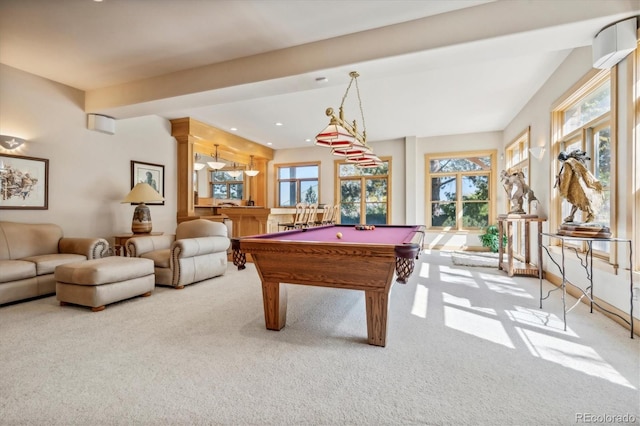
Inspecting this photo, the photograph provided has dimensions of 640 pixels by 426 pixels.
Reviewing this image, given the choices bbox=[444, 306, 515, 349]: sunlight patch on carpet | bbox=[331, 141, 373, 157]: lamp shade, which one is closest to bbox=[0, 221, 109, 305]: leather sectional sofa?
bbox=[331, 141, 373, 157]: lamp shade

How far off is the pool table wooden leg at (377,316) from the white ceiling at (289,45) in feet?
7.84

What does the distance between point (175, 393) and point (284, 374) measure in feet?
2.05

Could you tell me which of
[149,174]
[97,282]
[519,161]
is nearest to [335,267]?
[97,282]

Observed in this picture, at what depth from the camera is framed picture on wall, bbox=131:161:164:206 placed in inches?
220

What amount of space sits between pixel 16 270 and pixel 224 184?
6313mm

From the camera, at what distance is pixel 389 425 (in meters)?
1.45

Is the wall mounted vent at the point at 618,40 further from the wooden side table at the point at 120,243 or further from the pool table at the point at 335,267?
the wooden side table at the point at 120,243

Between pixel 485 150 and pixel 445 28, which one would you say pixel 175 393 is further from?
pixel 485 150

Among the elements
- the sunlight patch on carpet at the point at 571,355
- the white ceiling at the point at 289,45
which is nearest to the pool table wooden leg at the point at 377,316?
the sunlight patch on carpet at the point at 571,355

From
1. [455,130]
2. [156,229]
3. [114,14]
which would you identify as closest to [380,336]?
[114,14]

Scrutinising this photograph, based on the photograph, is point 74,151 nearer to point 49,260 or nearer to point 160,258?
point 49,260

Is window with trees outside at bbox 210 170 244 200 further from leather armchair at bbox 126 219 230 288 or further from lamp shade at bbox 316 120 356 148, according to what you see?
lamp shade at bbox 316 120 356 148

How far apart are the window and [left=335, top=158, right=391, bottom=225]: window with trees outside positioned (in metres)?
0.76

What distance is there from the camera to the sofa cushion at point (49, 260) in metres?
3.56
